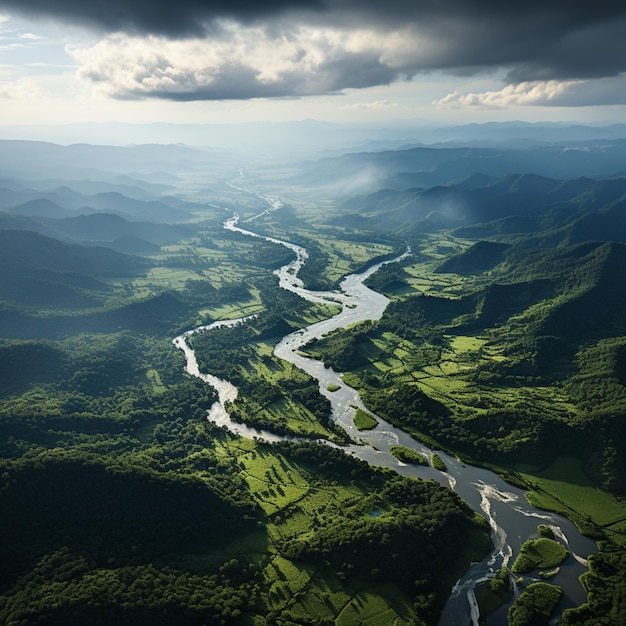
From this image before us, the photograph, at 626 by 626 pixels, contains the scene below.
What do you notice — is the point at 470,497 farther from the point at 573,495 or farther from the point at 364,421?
the point at 364,421

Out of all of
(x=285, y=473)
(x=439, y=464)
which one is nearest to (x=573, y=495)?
(x=439, y=464)

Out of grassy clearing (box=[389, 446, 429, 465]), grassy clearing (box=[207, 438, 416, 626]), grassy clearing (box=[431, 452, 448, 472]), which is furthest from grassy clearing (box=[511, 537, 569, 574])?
grassy clearing (box=[389, 446, 429, 465])

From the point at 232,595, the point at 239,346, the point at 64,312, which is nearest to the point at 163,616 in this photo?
the point at 232,595

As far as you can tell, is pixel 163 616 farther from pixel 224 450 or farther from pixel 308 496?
pixel 224 450

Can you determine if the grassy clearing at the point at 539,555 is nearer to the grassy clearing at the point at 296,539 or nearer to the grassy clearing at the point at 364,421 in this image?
the grassy clearing at the point at 296,539

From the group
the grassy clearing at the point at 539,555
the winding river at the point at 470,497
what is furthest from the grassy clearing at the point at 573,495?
the grassy clearing at the point at 539,555

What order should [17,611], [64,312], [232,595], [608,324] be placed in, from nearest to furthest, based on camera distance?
1. [17,611]
2. [232,595]
3. [608,324]
4. [64,312]

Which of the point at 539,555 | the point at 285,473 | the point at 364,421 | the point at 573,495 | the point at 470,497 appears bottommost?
the point at 364,421

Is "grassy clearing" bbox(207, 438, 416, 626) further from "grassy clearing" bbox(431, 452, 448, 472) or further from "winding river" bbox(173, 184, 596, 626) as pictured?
"grassy clearing" bbox(431, 452, 448, 472)

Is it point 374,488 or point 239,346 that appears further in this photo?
point 239,346

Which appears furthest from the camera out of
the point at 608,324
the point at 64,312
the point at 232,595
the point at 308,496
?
the point at 64,312

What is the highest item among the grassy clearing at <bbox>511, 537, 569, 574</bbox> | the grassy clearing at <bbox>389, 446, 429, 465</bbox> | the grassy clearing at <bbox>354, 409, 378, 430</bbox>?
the grassy clearing at <bbox>511, 537, 569, 574</bbox>
